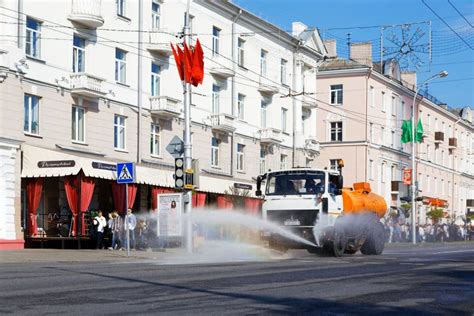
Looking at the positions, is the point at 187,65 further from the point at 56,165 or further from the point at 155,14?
the point at 155,14

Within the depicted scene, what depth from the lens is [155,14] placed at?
40781mm

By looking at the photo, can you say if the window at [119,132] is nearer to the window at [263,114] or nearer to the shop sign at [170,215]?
the shop sign at [170,215]

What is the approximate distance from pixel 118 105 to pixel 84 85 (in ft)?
11.1

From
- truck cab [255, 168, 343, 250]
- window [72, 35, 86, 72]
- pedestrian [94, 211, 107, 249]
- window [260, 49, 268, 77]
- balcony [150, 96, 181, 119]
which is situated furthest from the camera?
window [260, 49, 268, 77]

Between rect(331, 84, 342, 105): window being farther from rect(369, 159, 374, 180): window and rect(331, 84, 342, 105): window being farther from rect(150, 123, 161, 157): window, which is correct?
rect(150, 123, 161, 157): window

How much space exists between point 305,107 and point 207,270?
131 feet

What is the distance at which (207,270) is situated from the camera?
1850 cm

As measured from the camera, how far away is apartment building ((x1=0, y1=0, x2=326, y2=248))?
104ft

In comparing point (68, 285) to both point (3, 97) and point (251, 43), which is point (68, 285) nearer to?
point (3, 97)

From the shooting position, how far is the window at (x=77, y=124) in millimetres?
35188

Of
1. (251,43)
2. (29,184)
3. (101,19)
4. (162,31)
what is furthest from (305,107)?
(29,184)

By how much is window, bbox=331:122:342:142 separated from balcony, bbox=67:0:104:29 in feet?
121

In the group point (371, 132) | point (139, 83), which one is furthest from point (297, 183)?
point (371, 132)

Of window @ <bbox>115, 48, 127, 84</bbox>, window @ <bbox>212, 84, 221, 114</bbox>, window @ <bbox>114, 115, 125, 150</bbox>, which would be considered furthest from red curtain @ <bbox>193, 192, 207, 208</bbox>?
window @ <bbox>212, 84, 221, 114</bbox>
